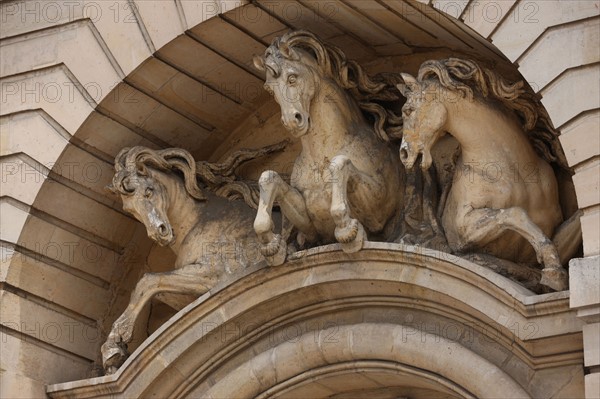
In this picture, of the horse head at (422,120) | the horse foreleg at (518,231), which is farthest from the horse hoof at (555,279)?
the horse head at (422,120)

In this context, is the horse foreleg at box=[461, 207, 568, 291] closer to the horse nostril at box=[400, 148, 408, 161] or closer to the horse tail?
the horse nostril at box=[400, 148, 408, 161]

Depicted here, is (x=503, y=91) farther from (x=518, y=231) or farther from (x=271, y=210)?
(x=271, y=210)

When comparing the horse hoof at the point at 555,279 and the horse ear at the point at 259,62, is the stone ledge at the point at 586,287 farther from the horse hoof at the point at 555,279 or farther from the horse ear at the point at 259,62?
the horse ear at the point at 259,62

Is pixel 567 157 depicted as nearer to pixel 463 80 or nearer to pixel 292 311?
pixel 463 80

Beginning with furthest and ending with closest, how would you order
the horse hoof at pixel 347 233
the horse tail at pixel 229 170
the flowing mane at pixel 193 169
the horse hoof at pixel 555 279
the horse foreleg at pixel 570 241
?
1. the horse tail at pixel 229 170
2. the flowing mane at pixel 193 169
3. the horse hoof at pixel 347 233
4. the horse foreleg at pixel 570 241
5. the horse hoof at pixel 555 279

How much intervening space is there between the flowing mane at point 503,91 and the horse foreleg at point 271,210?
2.79 feet

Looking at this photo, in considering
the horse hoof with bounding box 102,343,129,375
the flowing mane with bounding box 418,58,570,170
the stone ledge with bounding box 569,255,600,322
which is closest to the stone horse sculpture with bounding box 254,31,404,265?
the flowing mane with bounding box 418,58,570,170

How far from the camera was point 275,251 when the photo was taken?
27.8 ft

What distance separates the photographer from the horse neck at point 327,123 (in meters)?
8.71

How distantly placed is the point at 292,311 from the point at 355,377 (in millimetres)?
437

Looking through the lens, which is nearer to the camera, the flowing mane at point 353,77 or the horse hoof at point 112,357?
the flowing mane at point 353,77

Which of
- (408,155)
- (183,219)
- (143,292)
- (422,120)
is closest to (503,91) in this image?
(422,120)

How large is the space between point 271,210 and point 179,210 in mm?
834

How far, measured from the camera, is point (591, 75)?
771 cm
